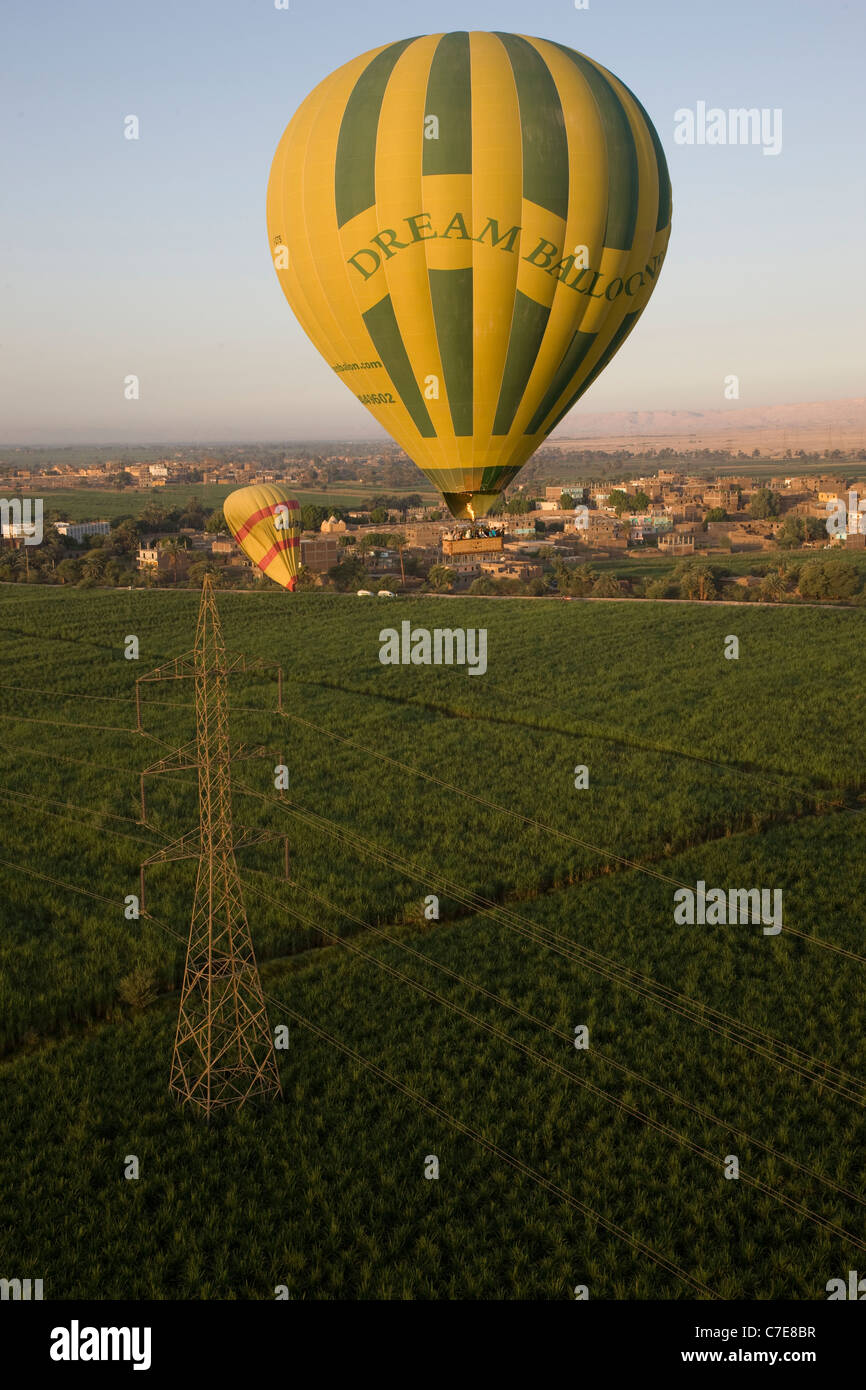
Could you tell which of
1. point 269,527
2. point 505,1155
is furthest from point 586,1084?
point 269,527

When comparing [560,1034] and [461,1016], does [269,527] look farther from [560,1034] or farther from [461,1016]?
[560,1034]

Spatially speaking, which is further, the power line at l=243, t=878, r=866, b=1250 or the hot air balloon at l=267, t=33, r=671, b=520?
the hot air balloon at l=267, t=33, r=671, b=520

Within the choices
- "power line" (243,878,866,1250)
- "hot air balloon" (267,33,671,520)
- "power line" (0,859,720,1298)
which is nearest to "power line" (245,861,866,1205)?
"power line" (243,878,866,1250)

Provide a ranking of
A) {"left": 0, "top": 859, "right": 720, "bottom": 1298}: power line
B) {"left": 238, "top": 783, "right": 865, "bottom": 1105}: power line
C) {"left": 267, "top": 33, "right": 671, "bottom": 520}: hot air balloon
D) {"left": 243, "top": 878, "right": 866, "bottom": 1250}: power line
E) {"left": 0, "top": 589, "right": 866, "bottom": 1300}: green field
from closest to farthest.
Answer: {"left": 0, "top": 859, "right": 720, "bottom": 1298}: power line → {"left": 0, "top": 589, "right": 866, "bottom": 1300}: green field → {"left": 243, "top": 878, "right": 866, "bottom": 1250}: power line → {"left": 238, "top": 783, "right": 865, "bottom": 1105}: power line → {"left": 267, "top": 33, "right": 671, "bottom": 520}: hot air balloon

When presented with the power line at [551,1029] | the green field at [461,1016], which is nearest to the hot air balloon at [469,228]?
the power line at [551,1029]

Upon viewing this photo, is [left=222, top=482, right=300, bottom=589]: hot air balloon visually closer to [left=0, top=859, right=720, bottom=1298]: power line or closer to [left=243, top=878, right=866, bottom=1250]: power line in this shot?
[left=243, top=878, right=866, bottom=1250]: power line

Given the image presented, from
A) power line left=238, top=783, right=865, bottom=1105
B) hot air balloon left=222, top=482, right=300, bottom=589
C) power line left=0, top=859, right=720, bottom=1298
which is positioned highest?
hot air balloon left=222, top=482, right=300, bottom=589

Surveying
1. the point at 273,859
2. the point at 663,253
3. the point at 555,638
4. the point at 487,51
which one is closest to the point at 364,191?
the point at 487,51
